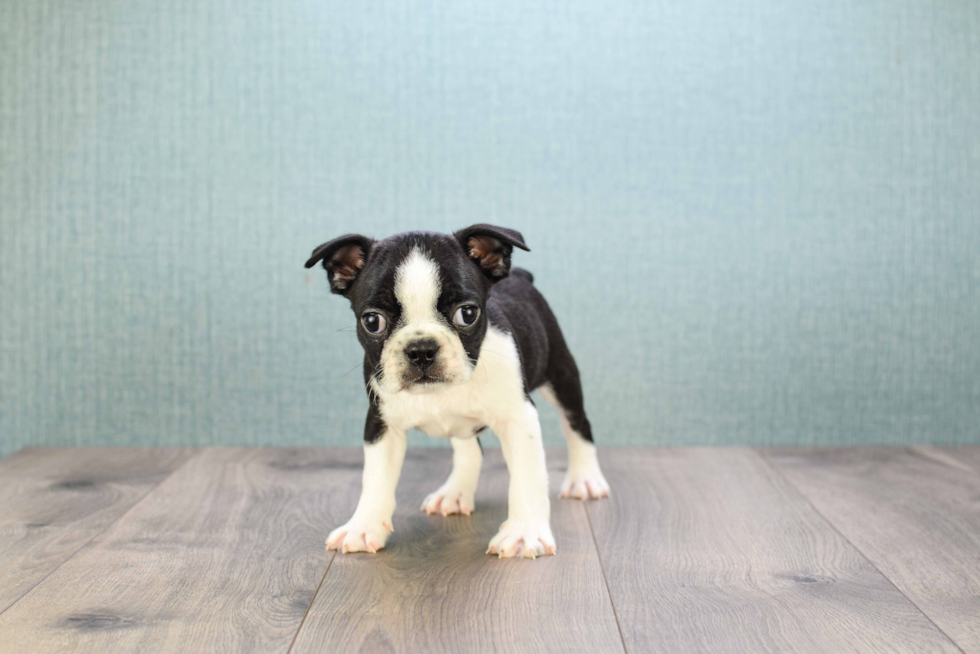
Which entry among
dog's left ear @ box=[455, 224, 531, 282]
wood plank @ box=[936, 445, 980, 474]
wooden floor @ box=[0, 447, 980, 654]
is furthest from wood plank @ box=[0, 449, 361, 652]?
wood plank @ box=[936, 445, 980, 474]

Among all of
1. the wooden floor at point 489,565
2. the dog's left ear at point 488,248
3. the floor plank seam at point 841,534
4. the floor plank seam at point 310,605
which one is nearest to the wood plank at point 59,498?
the wooden floor at point 489,565

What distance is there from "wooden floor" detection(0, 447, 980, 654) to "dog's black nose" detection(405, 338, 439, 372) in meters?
0.46

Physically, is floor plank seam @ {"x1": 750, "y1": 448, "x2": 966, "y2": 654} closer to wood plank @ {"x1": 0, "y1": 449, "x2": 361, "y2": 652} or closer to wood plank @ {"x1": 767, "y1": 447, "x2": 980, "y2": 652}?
wood plank @ {"x1": 767, "y1": 447, "x2": 980, "y2": 652}

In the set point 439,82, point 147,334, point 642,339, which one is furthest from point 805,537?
point 147,334

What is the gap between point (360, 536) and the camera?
202 centimetres

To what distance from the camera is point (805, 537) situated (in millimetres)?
2137

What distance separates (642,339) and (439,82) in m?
1.26

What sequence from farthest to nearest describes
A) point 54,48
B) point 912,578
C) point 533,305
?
1. point 54,48
2. point 533,305
3. point 912,578

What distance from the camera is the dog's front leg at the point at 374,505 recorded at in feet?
6.61

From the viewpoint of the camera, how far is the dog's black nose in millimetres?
1771

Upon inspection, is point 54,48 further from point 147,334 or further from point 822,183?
point 822,183

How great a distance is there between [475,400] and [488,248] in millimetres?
356

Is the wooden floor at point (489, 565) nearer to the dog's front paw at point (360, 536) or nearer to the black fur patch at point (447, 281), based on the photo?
the dog's front paw at point (360, 536)

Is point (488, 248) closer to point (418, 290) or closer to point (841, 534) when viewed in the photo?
point (418, 290)
